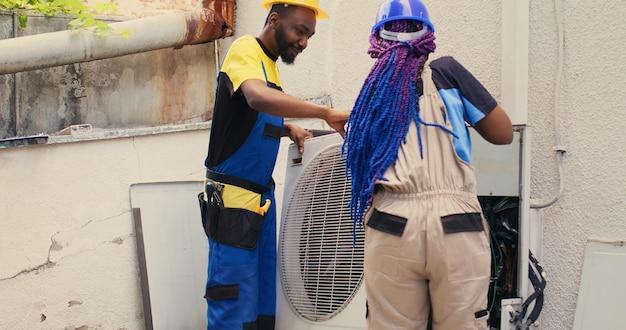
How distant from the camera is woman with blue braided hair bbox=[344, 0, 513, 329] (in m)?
2.39

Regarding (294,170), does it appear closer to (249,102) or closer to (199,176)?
(249,102)

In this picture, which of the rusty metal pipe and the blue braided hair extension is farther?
the rusty metal pipe

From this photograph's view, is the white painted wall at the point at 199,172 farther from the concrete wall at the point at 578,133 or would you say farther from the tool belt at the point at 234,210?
the tool belt at the point at 234,210

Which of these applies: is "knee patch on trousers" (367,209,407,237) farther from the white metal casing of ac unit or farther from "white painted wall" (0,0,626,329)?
"white painted wall" (0,0,626,329)

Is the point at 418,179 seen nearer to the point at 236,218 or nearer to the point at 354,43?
the point at 236,218

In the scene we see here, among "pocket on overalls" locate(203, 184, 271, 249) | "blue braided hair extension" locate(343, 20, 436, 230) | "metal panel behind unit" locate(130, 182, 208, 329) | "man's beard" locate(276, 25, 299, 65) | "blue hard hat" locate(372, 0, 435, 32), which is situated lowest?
"metal panel behind unit" locate(130, 182, 208, 329)

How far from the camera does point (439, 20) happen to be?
3.82 meters

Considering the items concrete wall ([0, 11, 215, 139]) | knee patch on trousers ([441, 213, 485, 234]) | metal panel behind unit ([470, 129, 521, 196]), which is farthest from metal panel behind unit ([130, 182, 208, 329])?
knee patch on trousers ([441, 213, 485, 234])

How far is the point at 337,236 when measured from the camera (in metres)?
3.25

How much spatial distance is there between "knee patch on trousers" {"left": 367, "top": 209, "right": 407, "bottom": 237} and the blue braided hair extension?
8 centimetres

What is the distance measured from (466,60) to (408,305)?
1.57m

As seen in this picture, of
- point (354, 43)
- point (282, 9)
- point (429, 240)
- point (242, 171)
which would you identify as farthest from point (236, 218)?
point (354, 43)

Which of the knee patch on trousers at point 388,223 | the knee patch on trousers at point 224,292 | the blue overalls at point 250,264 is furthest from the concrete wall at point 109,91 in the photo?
the knee patch on trousers at point 388,223

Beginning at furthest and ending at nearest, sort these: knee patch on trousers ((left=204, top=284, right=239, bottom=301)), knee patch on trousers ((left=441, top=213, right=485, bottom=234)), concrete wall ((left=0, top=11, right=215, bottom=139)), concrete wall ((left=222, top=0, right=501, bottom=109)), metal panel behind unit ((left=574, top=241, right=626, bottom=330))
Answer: concrete wall ((left=0, top=11, right=215, bottom=139)) < concrete wall ((left=222, top=0, right=501, bottom=109)) < knee patch on trousers ((left=204, top=284, right=239, bottom=301)) < metal panel behind unit ((left=574, top=241, right=626, bottom=330)) < knee patch on trousers ((left=441, top=213, right=485, bottom=234))
